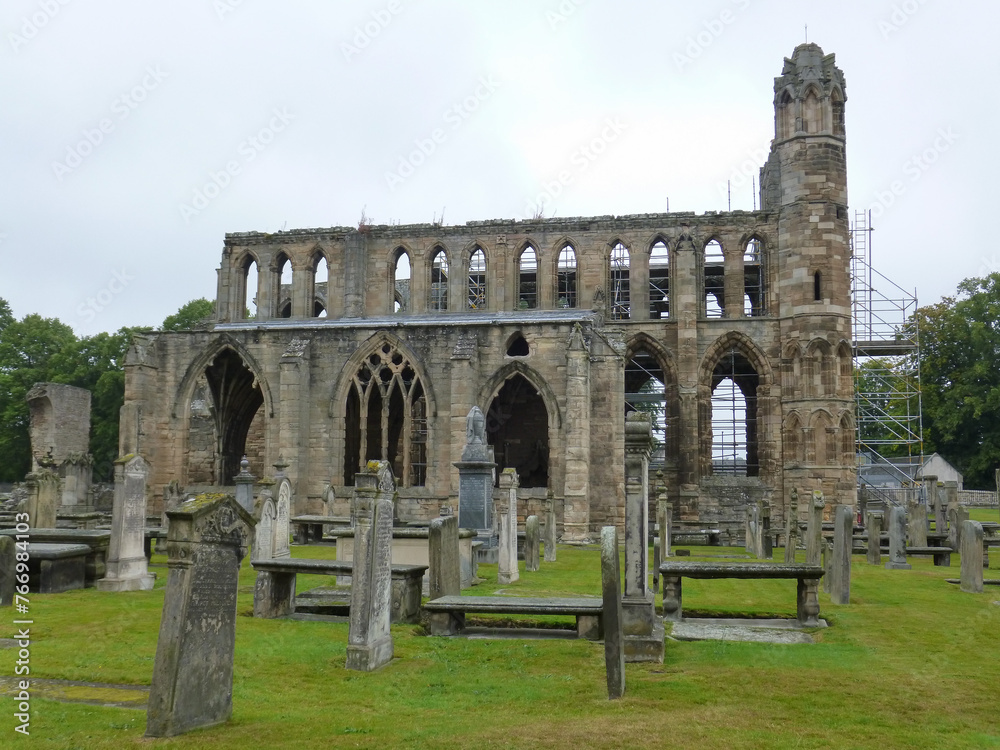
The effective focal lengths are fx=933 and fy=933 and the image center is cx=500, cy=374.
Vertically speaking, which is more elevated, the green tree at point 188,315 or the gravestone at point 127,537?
the green tree at point 188,315

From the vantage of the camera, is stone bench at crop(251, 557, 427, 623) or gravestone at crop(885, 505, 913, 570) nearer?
stone bench at crop(251, 557, 427, 623)

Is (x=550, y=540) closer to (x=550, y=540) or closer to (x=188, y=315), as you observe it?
(x=550, y=540)

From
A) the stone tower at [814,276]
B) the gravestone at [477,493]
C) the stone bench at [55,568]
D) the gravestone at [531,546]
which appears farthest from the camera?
the stone tower at [814,276]

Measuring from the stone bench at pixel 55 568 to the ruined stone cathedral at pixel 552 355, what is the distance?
44.8 feet

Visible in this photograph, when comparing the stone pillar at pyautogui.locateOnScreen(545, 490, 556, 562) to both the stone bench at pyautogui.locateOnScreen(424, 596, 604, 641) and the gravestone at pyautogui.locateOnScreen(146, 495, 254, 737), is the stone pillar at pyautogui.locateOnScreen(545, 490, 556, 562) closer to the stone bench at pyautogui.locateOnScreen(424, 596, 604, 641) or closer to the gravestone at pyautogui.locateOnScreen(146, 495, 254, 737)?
the stone bench at pyautogui.locateOnScreen(424, 596, 604, 641)

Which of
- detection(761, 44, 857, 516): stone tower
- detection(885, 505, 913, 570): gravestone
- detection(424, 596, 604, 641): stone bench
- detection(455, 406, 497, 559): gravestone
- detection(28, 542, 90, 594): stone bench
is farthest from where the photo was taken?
detection(761, 44, 857, 516): stone tower

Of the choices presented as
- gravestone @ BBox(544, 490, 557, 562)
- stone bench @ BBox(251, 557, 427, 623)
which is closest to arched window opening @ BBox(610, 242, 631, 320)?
gravestone @ BBox(544, 490, 557, 562)

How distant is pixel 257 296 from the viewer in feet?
122

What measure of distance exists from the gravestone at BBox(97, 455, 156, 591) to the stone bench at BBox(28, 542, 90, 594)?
1.27ft

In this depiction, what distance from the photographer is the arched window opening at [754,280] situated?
34375 millimetres

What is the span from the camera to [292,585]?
11.9 metres

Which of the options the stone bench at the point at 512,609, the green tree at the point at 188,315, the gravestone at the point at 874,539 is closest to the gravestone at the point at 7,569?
the stone bench at the point at 512,609

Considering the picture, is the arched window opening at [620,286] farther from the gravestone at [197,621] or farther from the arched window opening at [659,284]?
the gravestone at [197,621]

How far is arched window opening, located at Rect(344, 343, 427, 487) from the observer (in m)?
29.2
